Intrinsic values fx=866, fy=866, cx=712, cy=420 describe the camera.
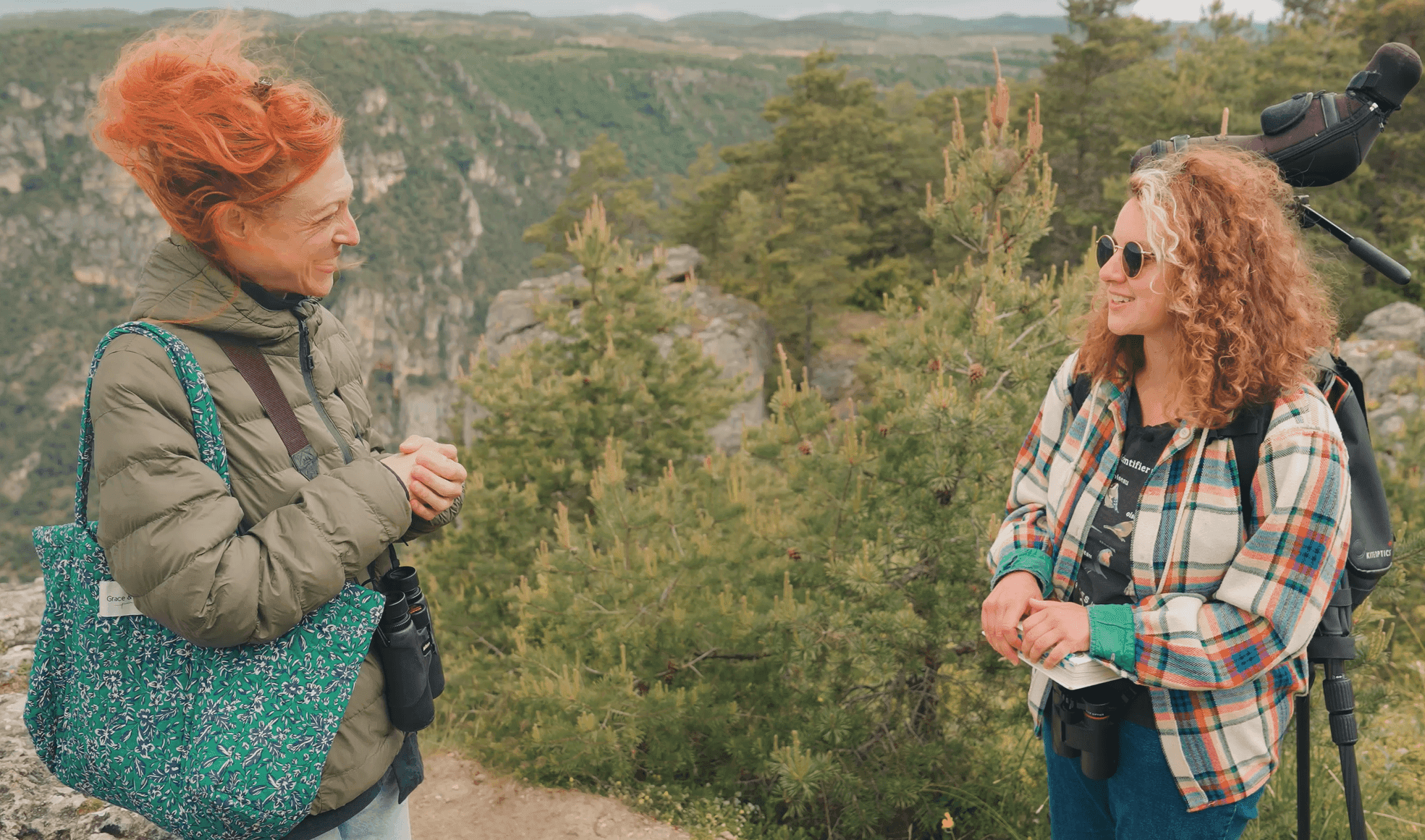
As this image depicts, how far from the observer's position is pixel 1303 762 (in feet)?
6.03

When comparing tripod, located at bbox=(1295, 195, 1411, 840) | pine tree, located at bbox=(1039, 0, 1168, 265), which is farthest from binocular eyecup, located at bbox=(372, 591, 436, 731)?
pine tree, located at bbox=(1039, 0, 1168, 265)

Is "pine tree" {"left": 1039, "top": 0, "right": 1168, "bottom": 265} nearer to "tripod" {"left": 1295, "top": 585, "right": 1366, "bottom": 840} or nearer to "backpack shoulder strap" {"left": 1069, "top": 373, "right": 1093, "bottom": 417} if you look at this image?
"backpack shoulder strap" {"left": 1069, "top": 373, "right": 1093, "bottom": 417}

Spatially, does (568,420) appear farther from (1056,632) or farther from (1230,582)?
(1230,582)

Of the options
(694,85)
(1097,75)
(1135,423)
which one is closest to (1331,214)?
(1097,75)

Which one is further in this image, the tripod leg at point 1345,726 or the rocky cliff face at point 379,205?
the rocky cliff face at point 379,205

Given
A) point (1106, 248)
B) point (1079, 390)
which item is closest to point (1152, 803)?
point (1079, 390)

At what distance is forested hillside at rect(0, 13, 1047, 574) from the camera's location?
253 feet

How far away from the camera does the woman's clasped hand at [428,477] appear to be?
5.25 feet

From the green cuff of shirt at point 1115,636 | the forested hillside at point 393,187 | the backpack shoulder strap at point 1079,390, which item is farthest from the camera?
the forested hillside at point 393,187

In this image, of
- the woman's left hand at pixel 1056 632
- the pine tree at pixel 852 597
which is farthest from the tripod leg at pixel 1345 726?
the pine tree at pixel 852 597

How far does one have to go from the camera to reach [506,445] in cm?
813

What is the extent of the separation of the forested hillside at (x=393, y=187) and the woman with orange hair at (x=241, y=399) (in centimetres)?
6055

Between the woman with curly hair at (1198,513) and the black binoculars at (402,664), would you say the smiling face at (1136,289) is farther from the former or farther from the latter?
the black binoculars at (402,664)

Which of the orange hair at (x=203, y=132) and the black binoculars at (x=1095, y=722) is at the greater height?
the orange hair at (x=203, y=132)
